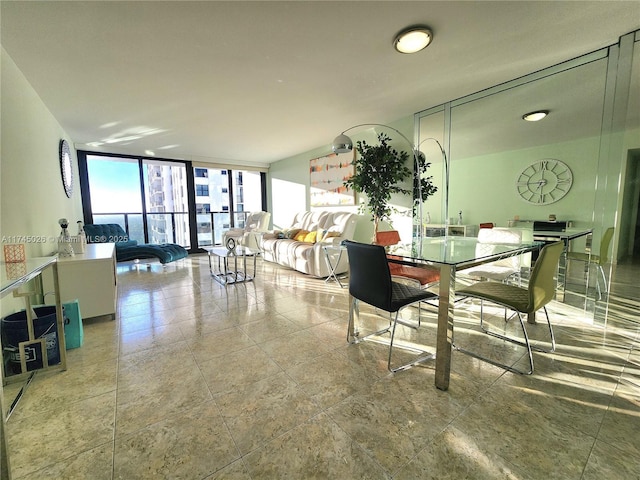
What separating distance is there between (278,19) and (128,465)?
2.53 metres

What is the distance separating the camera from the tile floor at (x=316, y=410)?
1.09m

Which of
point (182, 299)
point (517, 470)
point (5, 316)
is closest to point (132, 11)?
point (5, 316)

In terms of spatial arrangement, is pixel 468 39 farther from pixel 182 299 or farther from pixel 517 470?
pixel 182 299

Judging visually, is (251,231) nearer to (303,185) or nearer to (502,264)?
(303,185)

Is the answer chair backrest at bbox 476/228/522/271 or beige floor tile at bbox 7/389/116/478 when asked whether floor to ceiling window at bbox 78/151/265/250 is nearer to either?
beige floor tile at bbox 7/389/116/478

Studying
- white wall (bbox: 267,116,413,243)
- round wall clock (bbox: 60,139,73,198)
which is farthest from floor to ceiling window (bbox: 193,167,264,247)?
round wall clock (bbox: 60,139,73,198)

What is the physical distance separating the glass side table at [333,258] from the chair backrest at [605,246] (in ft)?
8.45

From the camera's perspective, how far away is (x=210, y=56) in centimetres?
217

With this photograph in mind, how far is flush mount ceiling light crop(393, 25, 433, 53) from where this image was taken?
6.21 feet

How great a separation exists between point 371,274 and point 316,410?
2.72 feet

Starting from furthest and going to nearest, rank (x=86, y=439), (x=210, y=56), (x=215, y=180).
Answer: (x=215, y=180)
(x=210, y=56)
(x=86, y=439)

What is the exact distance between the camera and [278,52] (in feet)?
7.00

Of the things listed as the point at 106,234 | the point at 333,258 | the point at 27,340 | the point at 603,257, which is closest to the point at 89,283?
the point at 27,340

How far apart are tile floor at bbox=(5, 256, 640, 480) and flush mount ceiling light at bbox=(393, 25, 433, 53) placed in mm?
2298
